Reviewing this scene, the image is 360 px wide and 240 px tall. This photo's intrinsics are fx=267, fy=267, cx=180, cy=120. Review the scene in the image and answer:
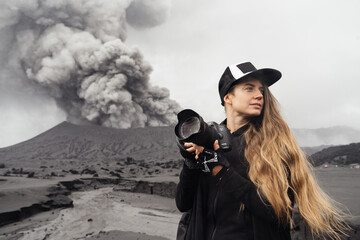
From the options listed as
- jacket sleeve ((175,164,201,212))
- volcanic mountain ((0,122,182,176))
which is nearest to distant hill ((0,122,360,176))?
volcanic mountain ((0,122,182,176))

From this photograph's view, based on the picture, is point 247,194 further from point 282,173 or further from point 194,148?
point 194,148

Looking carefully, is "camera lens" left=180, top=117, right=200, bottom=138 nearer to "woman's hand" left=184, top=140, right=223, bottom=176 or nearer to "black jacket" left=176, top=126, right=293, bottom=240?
"woman's hand" left=184, top=140, right=223, bottom=176

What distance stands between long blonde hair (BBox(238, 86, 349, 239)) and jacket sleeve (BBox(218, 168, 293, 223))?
0.03 meters

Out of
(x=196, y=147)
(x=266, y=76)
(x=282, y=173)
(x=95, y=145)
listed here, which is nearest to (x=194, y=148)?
(x=196, y=147)

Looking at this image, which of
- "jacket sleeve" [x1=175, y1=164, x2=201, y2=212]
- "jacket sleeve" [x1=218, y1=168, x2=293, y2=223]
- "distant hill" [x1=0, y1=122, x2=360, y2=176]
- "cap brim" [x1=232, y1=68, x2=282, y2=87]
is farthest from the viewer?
"distant hill" [x1=0, y1=122, x2=360, y2=176]

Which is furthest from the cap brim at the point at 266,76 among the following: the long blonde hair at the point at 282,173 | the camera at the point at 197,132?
the camera at the point at 197,132

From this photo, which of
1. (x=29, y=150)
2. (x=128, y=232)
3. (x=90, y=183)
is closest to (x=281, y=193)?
(x=128, y=232)

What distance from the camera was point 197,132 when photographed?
1231mm

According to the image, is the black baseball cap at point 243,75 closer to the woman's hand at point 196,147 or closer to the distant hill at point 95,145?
the woman's hand at point 196,147

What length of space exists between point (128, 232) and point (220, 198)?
17.2 feet

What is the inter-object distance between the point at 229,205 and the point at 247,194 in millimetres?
132

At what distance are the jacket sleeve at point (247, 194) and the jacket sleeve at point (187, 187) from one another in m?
0.19

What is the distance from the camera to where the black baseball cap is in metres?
1.52

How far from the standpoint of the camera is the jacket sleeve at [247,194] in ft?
4.07
